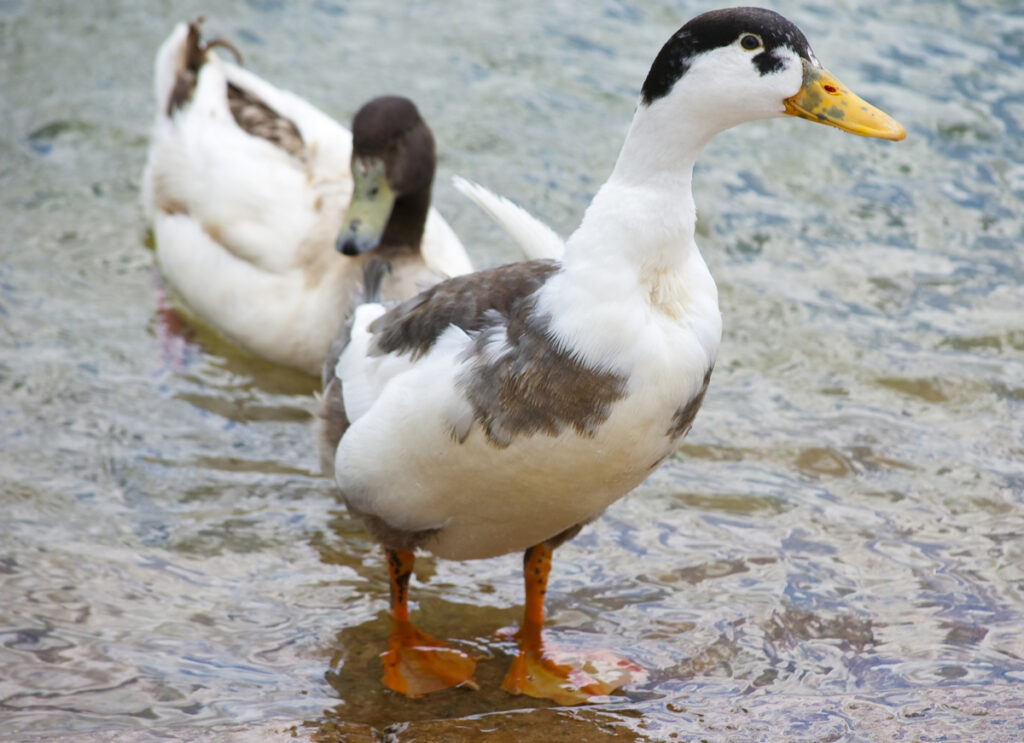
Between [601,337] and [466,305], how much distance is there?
0.59 metres

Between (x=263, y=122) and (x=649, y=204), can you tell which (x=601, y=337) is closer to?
(x=649, y=204)

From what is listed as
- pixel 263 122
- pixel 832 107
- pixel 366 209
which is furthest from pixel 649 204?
pixel 263 122

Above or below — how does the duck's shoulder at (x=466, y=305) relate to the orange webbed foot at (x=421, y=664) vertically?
above

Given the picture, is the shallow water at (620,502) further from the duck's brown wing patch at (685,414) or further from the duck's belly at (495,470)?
the duck's brown wing patch at (685,414)

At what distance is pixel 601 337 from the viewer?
3.69 m

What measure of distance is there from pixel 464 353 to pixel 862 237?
15.3ft

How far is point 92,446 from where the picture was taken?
6.08 meters

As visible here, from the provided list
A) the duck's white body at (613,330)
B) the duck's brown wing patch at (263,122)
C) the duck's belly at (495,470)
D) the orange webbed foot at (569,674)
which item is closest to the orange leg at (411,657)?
the orange webbed foot at (569,674)

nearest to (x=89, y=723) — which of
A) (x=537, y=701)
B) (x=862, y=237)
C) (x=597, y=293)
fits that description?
(x=537, y=701)

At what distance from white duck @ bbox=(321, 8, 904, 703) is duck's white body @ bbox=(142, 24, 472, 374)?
223cm

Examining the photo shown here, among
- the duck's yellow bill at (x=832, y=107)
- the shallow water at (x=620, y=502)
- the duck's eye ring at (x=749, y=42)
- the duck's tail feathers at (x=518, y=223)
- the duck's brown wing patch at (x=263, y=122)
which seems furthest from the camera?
the duck's brown wing patch at (x=263, y=122)

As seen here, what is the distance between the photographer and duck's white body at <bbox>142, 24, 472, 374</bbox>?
21.6 ft

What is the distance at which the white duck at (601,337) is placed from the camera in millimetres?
3703

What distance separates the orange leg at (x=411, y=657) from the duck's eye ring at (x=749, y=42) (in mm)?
2177
